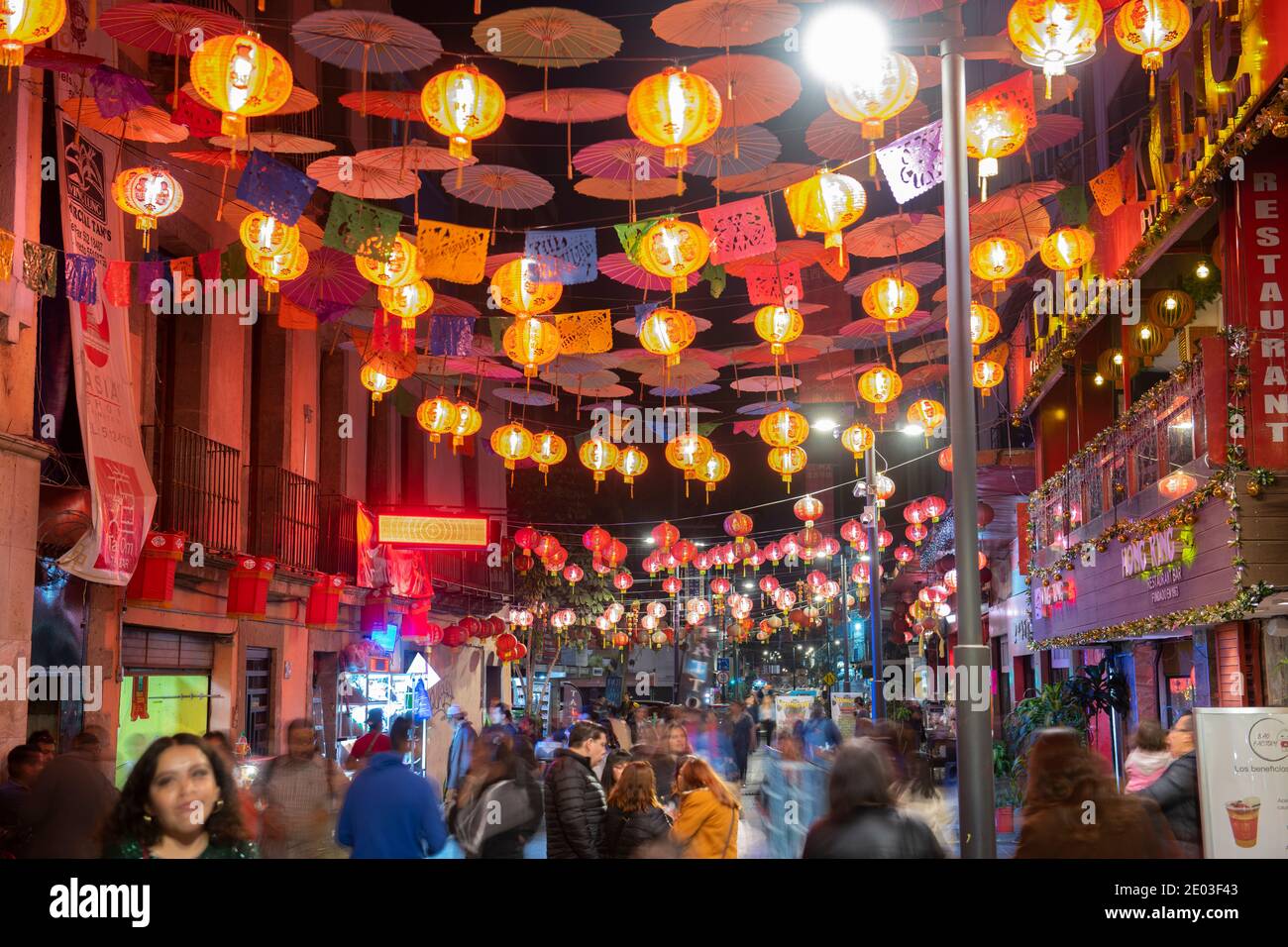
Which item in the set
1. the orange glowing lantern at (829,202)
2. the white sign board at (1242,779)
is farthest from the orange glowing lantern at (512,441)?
the white sign board at (1242,779)

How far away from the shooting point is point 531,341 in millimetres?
14039

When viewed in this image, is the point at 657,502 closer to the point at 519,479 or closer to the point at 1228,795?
the point at 519,479

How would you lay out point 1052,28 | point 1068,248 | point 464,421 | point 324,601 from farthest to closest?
point 324,601, point 464,421, point 1068,248, point 1052,28

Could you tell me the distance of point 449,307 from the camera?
16016mm

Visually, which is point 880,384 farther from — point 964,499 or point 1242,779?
point 1242,779

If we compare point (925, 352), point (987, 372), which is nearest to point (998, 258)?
point (987, 372)

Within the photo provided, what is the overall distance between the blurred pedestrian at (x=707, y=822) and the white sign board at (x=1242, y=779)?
2.76 m

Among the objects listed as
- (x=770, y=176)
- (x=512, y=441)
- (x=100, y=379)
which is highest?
(x=770, y=176)

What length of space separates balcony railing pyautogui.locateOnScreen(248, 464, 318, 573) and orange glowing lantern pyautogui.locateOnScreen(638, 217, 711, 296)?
8344 mm

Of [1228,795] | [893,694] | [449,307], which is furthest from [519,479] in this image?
[1228,795]

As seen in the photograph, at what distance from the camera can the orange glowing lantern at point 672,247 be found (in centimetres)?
1192

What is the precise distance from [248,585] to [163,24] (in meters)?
7.63

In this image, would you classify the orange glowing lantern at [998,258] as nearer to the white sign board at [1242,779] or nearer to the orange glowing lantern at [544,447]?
the white sign board at [1242,779]
